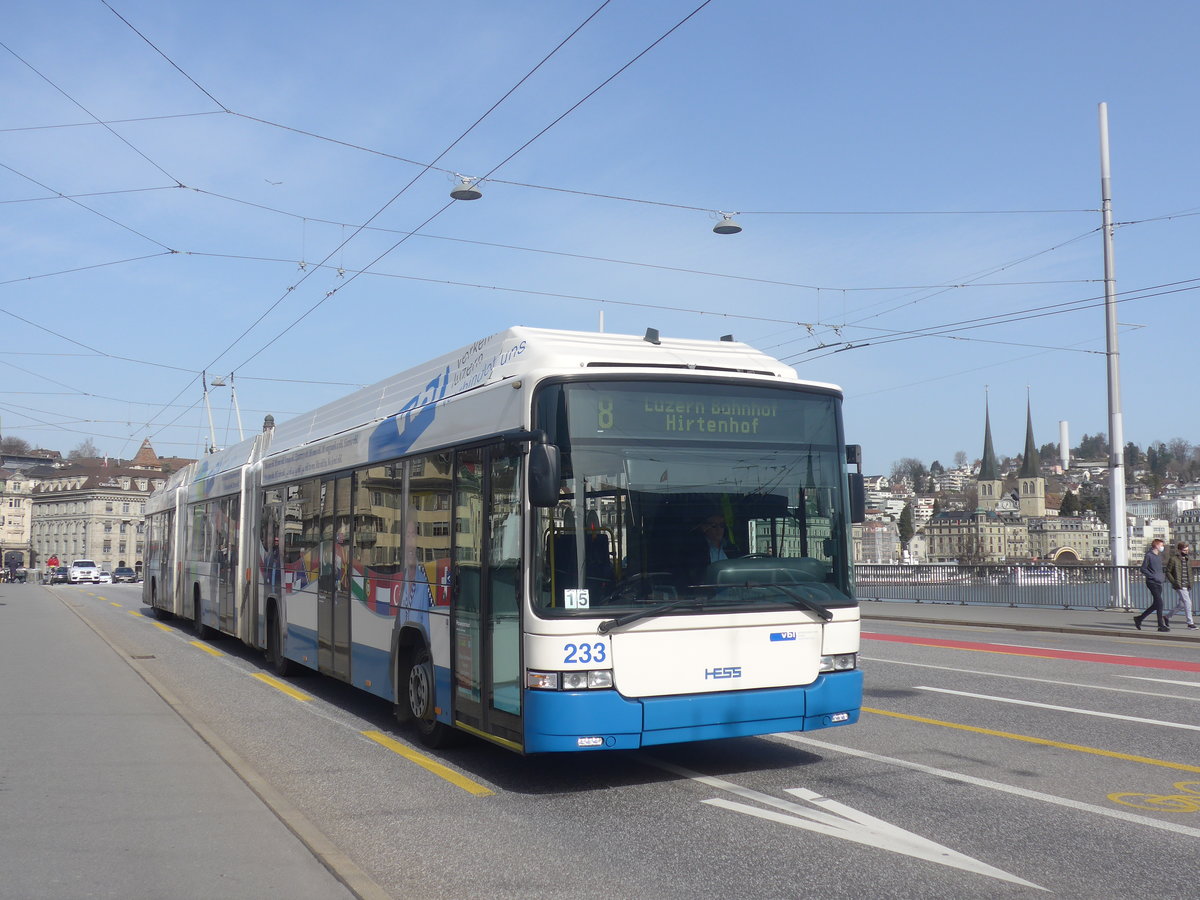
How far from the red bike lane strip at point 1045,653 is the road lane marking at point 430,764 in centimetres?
997

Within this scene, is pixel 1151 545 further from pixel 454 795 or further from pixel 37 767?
pixel 37 767

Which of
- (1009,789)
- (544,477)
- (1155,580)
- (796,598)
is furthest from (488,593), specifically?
(1155,580)

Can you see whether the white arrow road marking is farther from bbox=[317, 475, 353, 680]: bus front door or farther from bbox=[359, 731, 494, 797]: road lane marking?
bbox=[317, 475, 353, 680]: bus front door

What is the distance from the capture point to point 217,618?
62.5ft

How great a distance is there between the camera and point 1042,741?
914cm

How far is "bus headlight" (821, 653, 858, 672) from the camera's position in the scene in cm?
802

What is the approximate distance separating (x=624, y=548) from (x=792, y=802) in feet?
5.96

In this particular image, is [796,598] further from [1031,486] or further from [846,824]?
[1031,486]

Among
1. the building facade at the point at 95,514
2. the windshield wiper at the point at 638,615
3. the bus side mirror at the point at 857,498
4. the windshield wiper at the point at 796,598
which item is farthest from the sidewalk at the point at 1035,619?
the building facade at the point at 95,514

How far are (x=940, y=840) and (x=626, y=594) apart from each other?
7.50 feet

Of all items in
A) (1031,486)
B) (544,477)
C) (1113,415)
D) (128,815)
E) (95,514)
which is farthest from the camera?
(1031,486)

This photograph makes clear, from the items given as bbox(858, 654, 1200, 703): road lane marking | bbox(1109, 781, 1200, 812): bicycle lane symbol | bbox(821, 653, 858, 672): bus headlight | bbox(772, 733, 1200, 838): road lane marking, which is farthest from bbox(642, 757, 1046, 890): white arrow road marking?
bbox(858, 654, 1200, 703): road lane marking

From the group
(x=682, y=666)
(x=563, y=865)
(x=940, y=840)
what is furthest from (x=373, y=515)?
(x=940, y=840)

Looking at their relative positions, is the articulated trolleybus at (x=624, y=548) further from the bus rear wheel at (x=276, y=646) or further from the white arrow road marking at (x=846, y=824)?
the bus rear wheel at (x=276, y=646)
